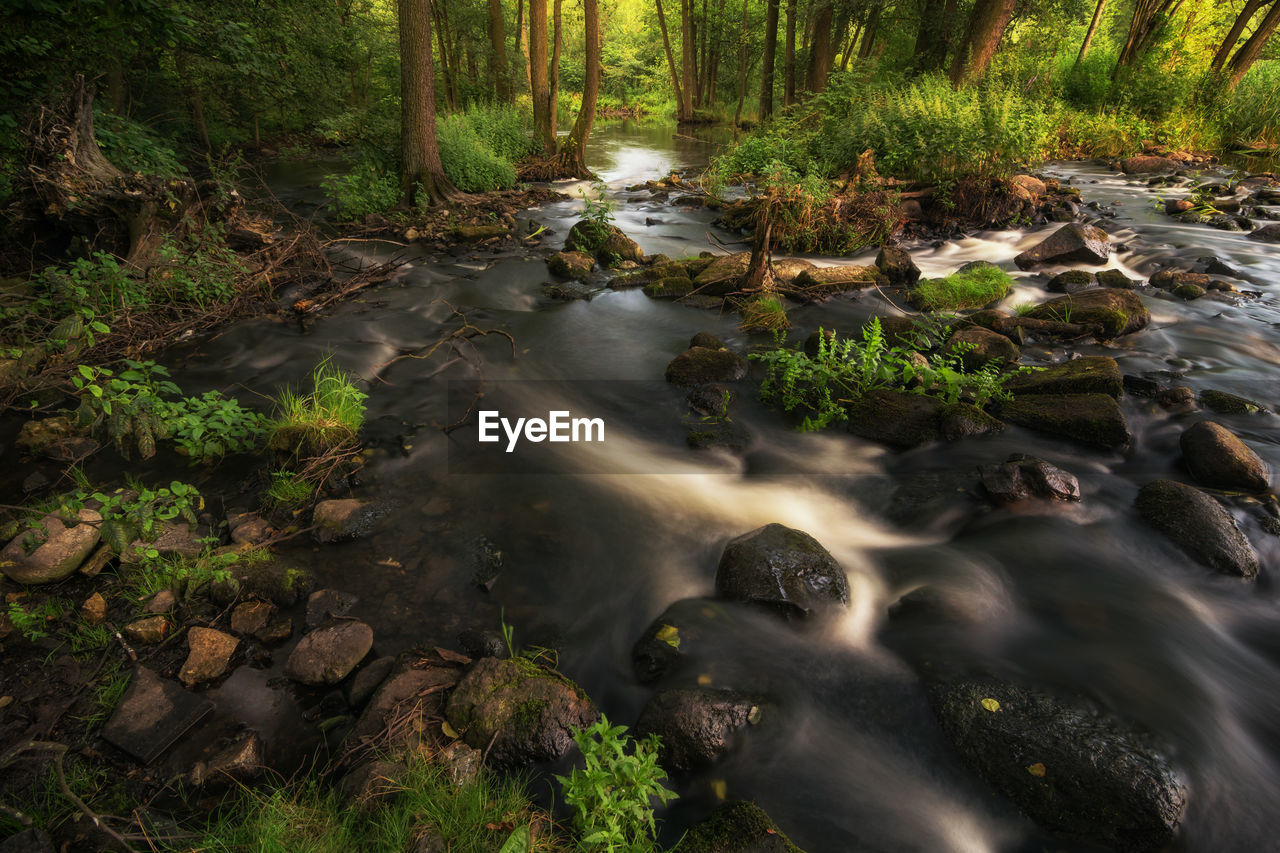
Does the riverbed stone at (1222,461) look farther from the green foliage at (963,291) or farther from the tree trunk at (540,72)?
the tree trunk at (540,72)

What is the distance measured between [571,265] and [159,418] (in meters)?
6.51

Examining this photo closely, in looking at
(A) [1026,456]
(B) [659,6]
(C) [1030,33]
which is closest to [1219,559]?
(A) [1026,456]

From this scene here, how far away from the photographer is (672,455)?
5562 mm

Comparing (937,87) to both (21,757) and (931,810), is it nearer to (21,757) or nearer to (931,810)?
(931,810)

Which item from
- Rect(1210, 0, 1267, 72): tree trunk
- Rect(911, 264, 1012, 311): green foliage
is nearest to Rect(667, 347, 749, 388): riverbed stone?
Rect(911, 264, 1012, 311): green foliage

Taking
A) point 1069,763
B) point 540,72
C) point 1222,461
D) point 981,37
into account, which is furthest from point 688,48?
point 1069,763

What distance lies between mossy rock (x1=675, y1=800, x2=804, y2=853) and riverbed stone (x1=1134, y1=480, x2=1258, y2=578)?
3.58 meters

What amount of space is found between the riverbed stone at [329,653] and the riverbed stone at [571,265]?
731 centimetres

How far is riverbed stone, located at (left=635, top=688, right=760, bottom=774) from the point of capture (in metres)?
2.88

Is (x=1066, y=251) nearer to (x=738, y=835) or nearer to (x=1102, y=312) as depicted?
(x=1102, y=312)

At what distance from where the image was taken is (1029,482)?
182 inches

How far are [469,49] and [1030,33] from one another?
22013mm

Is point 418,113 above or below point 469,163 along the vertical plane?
above

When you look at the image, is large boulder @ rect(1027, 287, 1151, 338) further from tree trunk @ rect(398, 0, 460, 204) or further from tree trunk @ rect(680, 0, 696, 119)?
tree trunk @ rect(680, 0, 696, 119)
